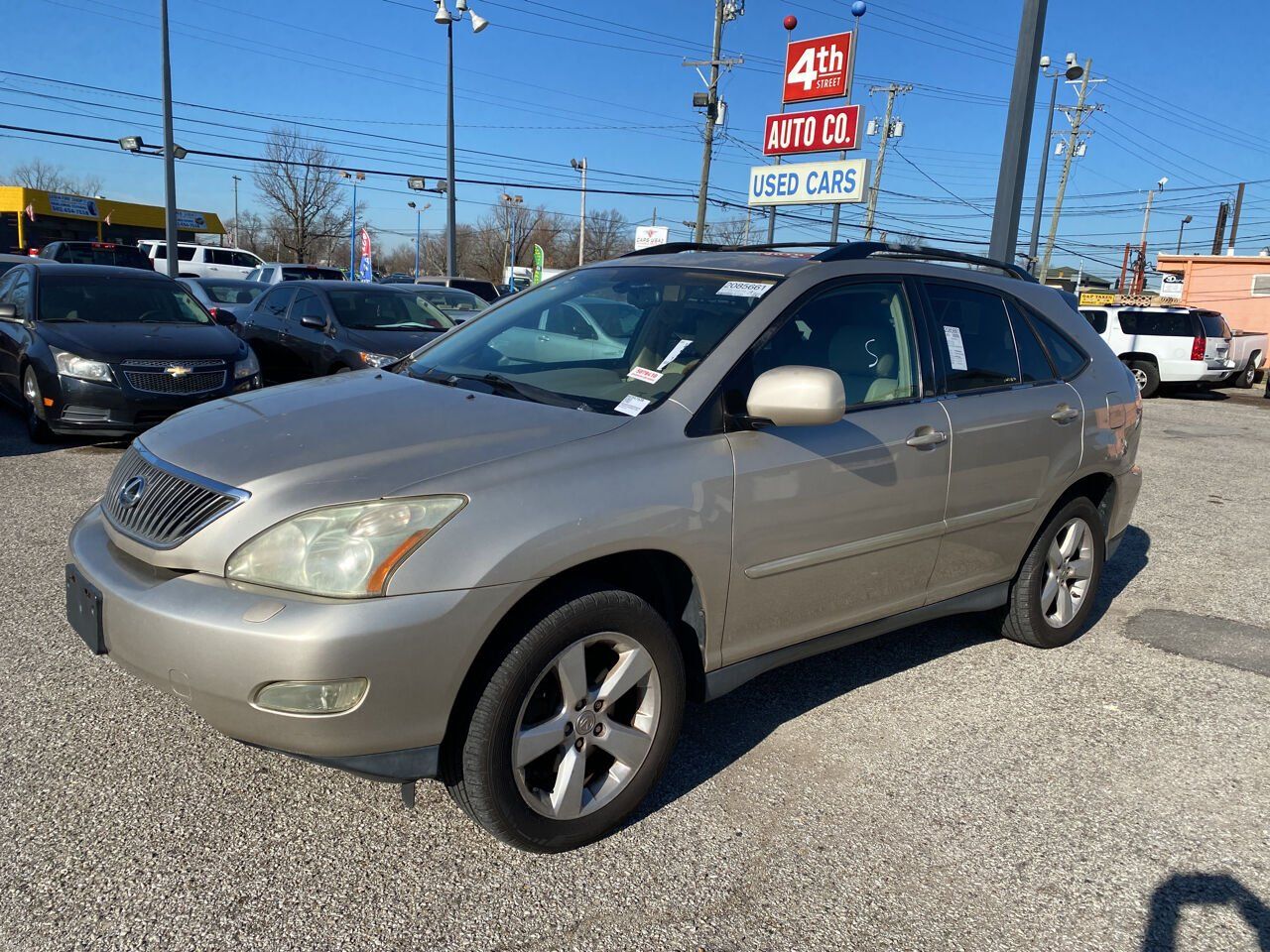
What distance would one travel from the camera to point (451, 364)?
3707mm

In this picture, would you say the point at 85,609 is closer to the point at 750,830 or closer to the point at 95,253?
the point at 750,830

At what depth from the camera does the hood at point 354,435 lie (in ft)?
8.41

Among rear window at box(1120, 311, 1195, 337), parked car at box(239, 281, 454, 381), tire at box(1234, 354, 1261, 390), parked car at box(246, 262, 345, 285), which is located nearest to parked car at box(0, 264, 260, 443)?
parked car at box(239, 281, 454, 381)

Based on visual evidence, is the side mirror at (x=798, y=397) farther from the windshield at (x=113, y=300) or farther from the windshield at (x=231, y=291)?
the windshield at (x=231, y=291)

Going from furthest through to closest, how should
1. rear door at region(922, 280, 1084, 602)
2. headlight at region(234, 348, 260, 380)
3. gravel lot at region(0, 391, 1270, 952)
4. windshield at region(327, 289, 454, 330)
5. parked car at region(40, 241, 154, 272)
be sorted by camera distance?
parked car at region(40, 241, 154, 272) < windshield at region(327, 289, 454, 330) < headlight at region(234, 348, 260, 380) < rear door at region(922, 280, 1084, 602) < gravel lot at region(0, 391, 1270, 952)

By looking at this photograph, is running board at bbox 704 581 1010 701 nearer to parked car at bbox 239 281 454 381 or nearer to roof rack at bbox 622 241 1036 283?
roof rack at bbox 622 241 1036 283

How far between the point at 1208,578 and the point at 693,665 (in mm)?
4476

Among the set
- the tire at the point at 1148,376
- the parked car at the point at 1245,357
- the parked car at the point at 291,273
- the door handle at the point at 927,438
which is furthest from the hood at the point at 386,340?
the parked car at the point at 1245,357

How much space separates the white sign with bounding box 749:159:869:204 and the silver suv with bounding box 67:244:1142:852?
56.2 ft

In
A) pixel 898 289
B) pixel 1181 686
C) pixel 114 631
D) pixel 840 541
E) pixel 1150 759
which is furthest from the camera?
pixel 1181 686

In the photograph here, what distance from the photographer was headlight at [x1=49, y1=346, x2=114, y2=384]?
7.61 metres

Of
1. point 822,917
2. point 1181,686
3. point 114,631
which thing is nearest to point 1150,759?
point 1181,686

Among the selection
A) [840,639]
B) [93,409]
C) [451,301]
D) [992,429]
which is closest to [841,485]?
[840,639]

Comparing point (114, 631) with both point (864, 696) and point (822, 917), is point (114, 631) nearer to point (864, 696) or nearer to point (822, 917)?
point (822, 917)
